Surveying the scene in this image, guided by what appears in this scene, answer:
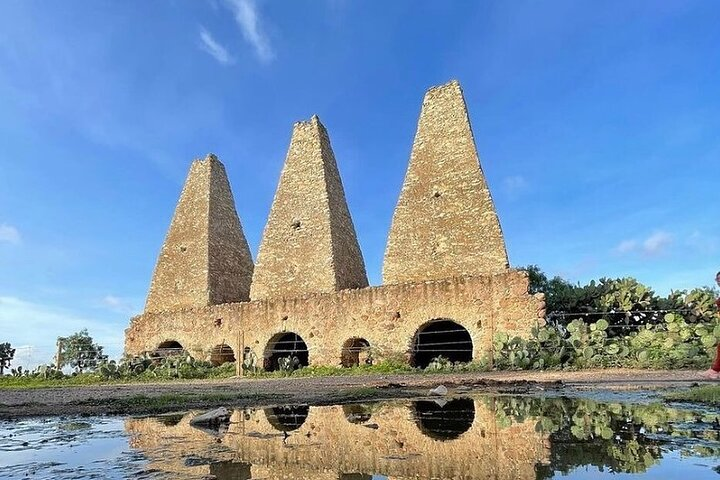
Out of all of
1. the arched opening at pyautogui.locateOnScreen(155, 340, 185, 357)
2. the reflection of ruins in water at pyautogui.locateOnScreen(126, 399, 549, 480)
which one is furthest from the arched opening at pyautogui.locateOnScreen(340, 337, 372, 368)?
the reflection of ruins in water at pyautogui.locateOnScreen(126, 399, 549, 480)

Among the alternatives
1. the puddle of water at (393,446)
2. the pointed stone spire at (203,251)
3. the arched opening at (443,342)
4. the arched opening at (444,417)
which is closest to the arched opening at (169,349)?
the pointed stone spire at (203,251)

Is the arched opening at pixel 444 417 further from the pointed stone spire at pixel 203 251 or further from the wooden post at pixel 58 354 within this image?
the wooden post at pixel 58 354

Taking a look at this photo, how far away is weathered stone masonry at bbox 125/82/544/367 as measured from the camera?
18500 millimetres

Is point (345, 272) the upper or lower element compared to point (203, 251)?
lower

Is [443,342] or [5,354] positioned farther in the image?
[5,354]

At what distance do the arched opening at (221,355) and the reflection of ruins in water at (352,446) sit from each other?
63.7 ft

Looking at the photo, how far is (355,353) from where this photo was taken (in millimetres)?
20688

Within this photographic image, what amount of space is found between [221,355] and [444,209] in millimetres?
11998

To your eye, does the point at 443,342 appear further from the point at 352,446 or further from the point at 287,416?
the point at 352,446

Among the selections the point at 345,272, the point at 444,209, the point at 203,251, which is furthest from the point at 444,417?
the point at 203,251

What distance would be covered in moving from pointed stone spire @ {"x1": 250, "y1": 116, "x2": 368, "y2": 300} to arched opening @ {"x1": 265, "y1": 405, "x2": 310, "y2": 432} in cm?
1614

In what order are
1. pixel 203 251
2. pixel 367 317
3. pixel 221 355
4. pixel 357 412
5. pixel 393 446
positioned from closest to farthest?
pixel 393 446 → pixel 357 412 → pixel 367 317 → pixel 221 355 → pixel 203 251

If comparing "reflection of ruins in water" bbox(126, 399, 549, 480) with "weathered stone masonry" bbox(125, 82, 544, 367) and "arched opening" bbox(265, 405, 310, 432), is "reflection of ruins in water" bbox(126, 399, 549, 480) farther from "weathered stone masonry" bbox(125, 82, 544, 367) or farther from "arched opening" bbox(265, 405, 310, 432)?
"weathered stone masonry" bbox(125, 82, 544, 367)

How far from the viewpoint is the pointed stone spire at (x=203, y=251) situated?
2741 centimetres
